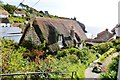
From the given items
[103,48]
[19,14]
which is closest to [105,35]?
[103,48]

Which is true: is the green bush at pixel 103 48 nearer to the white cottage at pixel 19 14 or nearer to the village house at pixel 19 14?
the village house at pixel 19 14

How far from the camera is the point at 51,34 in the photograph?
912 inches

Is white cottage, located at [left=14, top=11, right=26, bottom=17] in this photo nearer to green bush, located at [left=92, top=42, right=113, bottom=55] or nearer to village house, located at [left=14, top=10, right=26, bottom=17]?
village house, located at [left=14, top=10, right=26, bottom=17]

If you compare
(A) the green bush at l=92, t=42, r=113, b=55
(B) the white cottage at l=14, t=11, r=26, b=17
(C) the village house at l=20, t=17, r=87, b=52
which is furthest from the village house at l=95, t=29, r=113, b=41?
(B) the white cottage at l=14, t=11, r=26, b=17

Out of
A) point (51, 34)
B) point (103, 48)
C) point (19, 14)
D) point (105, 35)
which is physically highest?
point (19, 14)

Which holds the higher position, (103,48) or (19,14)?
(19,14)

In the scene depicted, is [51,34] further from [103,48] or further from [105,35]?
[105,35]

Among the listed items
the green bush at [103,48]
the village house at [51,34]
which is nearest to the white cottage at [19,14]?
the village house at [51,34]

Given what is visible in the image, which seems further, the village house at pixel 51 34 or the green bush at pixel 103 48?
the green bush at pixel 103 48

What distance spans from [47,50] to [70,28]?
7.37m

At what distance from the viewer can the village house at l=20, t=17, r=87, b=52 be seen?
802 inches

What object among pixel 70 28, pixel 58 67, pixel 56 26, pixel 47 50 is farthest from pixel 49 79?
pixel 70 28

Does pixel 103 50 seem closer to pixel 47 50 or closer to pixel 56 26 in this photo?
pixel 56 26

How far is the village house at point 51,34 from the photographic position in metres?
20.4
